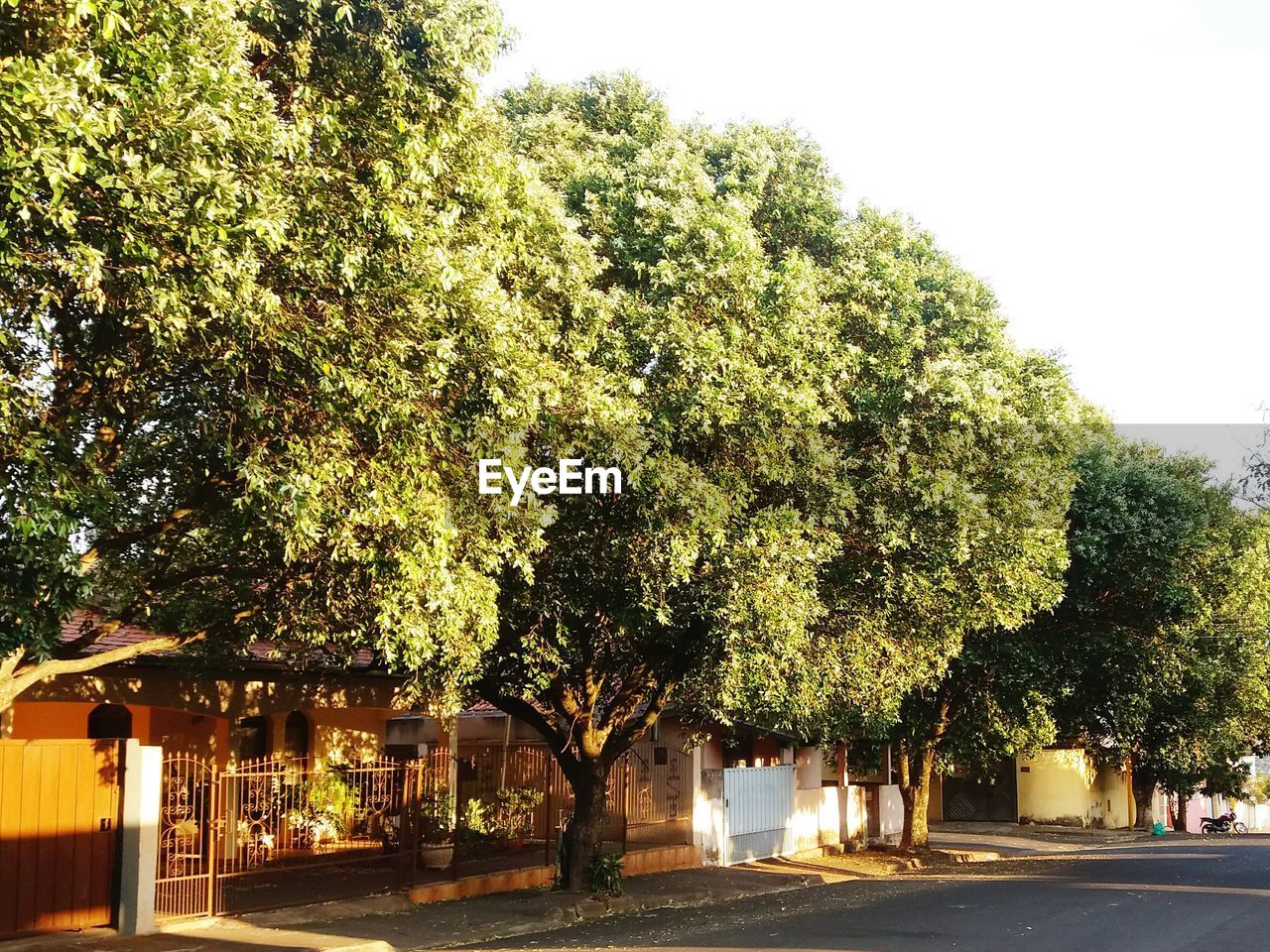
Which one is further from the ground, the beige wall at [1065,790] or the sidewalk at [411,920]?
the sidewalk at [411,920]

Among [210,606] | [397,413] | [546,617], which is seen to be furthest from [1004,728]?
[397,413]

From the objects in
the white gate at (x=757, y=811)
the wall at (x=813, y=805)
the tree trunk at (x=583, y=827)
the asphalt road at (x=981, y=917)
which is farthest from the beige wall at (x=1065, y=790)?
the tree trunk at (x=583, y=827)

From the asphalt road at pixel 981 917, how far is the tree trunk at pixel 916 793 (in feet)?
15.9

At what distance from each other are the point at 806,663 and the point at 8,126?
12526 mm

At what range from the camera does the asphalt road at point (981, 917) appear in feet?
48.8

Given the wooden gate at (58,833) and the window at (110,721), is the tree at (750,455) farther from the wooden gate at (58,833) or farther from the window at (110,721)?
the window at (110,721)

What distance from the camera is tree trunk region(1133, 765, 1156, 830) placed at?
153 feet

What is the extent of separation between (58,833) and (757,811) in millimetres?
16808

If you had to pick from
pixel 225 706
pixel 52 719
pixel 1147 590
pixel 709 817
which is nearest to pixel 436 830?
pixel 225 706

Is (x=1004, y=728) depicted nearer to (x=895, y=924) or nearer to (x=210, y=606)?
(x=895, y=924)

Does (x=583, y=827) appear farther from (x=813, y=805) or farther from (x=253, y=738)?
(x=813, y=805)

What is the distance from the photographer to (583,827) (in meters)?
20.2

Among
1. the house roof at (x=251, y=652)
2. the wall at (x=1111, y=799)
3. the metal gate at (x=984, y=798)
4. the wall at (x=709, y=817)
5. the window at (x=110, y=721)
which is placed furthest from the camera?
the metal gate at (x=984, y=798)

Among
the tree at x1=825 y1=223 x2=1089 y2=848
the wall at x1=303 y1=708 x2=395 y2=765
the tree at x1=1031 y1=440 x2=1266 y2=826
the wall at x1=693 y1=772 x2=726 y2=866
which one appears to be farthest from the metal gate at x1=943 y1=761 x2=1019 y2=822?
the wall at x1=303 y1=708 x2=395 y2=765
